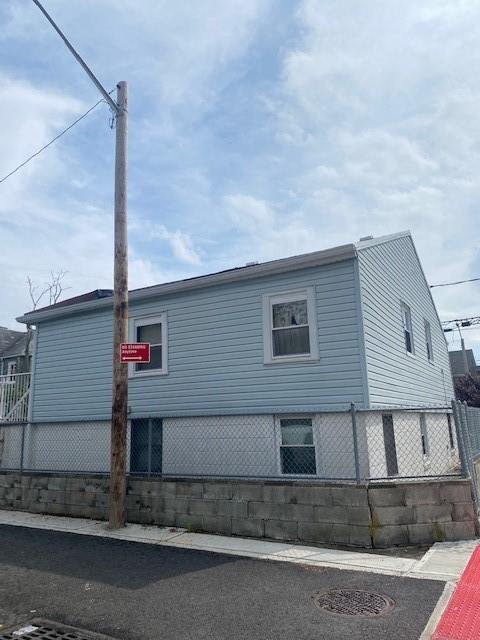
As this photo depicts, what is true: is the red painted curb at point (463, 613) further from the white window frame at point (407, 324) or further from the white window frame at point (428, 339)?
the white window frame at point (428, 339)

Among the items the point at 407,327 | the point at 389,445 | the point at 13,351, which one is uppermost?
the point at 13,351

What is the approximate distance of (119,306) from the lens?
829 cm

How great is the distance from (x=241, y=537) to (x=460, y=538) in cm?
298

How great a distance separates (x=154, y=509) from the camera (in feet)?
26.5

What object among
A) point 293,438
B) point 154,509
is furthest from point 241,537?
point 293,438

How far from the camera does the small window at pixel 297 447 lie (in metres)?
9.30

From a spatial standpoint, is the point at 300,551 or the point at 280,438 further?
the point at 280,438

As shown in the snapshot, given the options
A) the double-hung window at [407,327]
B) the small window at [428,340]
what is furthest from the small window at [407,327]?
the small window at [428,340]

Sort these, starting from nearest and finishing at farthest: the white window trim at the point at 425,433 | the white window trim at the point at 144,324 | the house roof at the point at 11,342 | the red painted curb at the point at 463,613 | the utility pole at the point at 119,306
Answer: the red painted curb at the point at 463,613
the utility pole at the point at 119,306
the white window trim at the point at 144,324
the white window trim at the point at 425,433
the house roof at the point at 11,342

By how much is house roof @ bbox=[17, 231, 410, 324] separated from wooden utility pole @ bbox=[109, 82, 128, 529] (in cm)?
271

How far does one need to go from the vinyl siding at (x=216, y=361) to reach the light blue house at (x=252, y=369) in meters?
0.03

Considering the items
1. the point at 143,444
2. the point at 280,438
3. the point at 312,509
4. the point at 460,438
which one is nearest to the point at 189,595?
the point at 312,509

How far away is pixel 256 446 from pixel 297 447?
0.81 meters

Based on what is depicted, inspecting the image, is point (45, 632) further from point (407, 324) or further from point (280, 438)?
point (407, 324)
